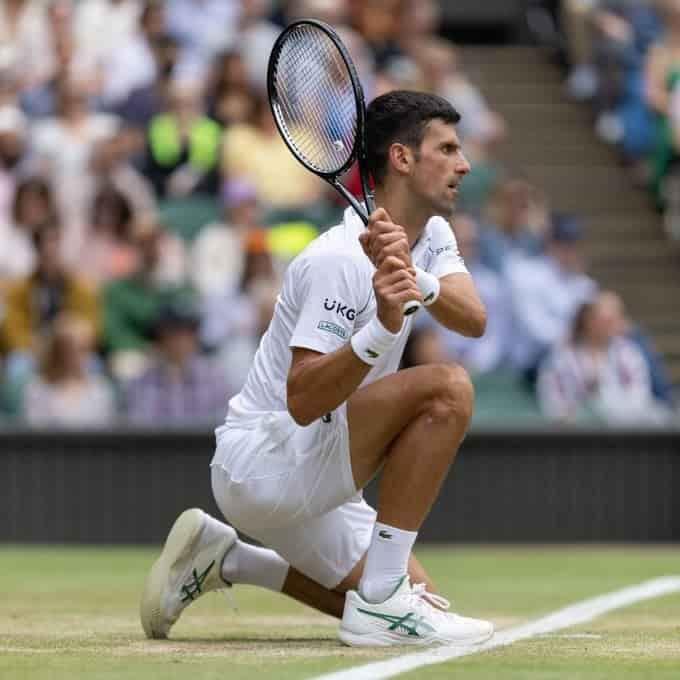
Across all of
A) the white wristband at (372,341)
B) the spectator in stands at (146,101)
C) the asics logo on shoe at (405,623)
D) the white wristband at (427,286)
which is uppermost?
the spectator in stands at (146,101)

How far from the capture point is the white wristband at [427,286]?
566 cm

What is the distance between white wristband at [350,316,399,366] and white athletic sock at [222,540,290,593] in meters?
1.18

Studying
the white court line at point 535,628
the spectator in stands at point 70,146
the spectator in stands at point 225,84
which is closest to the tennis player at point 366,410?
the white court line at point 535,628

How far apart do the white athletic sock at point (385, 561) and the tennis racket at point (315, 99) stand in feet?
3.39

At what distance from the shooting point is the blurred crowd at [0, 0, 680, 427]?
11.3m

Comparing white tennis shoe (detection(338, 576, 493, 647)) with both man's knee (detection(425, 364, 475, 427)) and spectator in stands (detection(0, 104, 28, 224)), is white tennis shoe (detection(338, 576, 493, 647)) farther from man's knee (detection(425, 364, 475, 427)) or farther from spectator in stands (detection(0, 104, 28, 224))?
spectator in stands (detection(0, 104, 28, 224))

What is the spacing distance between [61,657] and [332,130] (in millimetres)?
1759

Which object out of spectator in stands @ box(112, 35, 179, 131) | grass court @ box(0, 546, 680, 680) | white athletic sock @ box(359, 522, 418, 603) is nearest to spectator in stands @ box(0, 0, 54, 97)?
spectator in stands @ box(112, 35, 179, 131)

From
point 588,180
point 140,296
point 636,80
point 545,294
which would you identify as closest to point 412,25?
point 636,80

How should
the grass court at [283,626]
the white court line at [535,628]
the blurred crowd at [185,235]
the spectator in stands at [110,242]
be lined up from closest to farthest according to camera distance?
the white court line at [535,628]
the grass court at [283,626]
the blurred crowd at [185,235]
the spectator in stands at [110,242]

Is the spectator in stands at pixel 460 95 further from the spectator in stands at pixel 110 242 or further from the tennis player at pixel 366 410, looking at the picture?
the tennis player at pixel 366 410

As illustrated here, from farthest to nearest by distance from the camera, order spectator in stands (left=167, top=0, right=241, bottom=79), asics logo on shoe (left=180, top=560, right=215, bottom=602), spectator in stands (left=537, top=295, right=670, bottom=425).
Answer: spectator in stands (left=167, top=0, right=241, bottom=79) < spectator in stands (left=537, top=295, right=670, bottom=425) < asics logo on shoe (left=180, top=560, right=215, bottom=602)

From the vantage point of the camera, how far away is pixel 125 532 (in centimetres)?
1109

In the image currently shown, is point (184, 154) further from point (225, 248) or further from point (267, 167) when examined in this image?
point (225, 248)
